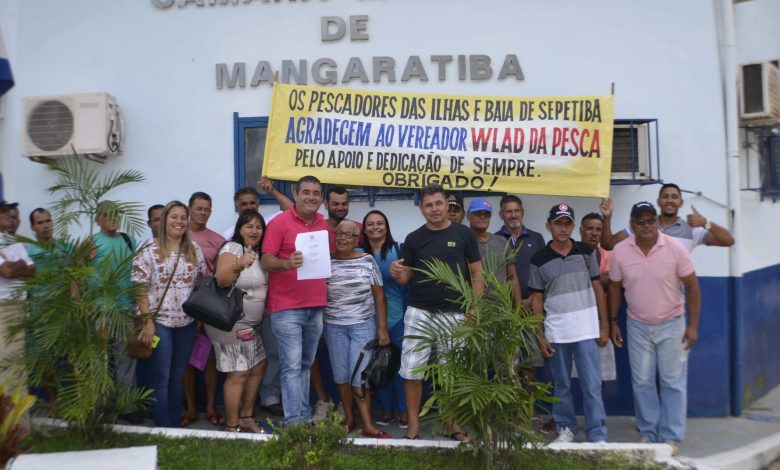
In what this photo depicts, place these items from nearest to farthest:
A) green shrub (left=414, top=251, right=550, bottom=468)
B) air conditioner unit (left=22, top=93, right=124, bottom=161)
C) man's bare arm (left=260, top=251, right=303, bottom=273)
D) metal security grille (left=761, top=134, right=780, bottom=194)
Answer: green shrub (left=414, top=251, right=550, bottom=468) → man's bare arm (left=260, top=251, right=303, bottom=273) → air conditioner unit (left=22, top=93, right=124, bottom=161) → metal security grille (left=761, top=134, right=780, bottom=194)

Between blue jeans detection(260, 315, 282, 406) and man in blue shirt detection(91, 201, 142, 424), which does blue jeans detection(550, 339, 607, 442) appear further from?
man in blue shirt detection(91, 201, 142, 424)

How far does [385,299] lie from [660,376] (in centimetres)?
224

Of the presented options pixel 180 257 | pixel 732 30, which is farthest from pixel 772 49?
pixel 180 257

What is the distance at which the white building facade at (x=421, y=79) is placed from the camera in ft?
20.0

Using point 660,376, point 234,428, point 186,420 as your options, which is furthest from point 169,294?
point 660,376

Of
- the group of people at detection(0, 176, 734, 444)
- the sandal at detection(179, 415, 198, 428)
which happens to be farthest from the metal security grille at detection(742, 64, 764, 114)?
the sandal at detection(179, 415, 198, 428)

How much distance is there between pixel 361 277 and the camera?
5.16 meters

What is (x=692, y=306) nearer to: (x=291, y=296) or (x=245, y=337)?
(x=291, y=296)

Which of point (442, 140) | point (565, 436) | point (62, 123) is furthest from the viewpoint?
point (62, 123)

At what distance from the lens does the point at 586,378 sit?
5047 millimetres

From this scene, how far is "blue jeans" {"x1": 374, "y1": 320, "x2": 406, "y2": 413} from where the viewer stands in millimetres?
5590

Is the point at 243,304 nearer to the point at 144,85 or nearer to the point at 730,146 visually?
the point at 144,85

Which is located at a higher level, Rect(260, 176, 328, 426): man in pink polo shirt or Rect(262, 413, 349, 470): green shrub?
Rect(260, 176, 328, 426): man in pink polo shirt

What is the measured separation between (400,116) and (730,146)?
3.07 m
